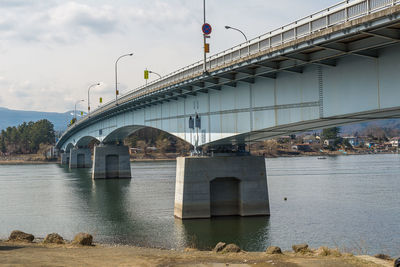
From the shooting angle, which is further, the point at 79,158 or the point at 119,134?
the point at 79,158

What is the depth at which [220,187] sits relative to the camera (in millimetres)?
36500

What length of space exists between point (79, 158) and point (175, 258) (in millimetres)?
113369

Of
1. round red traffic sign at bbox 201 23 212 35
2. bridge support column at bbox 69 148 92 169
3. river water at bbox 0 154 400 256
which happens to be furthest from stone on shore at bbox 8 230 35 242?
bridge support column at bbox 69 148 92 169

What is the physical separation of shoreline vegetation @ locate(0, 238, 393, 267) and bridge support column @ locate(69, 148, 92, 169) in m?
108

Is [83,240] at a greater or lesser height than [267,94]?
lesser

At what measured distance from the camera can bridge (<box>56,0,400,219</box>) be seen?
2055cm

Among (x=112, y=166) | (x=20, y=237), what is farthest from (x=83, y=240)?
(x=112, y=166)

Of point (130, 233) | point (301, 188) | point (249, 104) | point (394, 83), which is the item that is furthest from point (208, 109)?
point (301, 188)

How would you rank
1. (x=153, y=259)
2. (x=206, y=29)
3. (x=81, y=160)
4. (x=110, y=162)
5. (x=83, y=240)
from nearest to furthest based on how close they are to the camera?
(x=153, y=259), (x=83, y=240), (x=206, y=29), (x=110, y=162), (x=81, y=160)

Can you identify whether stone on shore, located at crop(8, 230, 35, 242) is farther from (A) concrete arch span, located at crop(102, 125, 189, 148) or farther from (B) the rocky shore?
(A) concrete arch span, located at crop(102, 125, 189, 148)

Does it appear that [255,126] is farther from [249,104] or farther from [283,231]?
[283,231]

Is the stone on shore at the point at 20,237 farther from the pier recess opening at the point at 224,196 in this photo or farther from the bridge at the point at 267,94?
the pier recess opening at the point at 224,196

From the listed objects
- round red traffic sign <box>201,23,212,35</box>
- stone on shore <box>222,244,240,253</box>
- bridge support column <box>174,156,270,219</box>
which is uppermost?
round red traffic sign <box>201,23,212,35</box>

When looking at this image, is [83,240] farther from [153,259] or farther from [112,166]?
[112,166]
